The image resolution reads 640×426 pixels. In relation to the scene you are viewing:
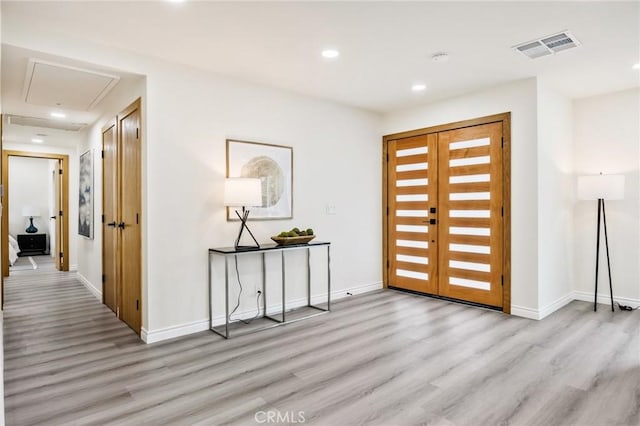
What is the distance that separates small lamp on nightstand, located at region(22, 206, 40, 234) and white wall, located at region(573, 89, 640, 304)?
37.1 ft

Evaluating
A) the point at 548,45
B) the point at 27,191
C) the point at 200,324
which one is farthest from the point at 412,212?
the point at 27,191

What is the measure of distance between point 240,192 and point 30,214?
8770mm

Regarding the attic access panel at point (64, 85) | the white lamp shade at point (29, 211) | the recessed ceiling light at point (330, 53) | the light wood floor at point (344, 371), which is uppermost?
the recessed ceiling light at point (330, 53)

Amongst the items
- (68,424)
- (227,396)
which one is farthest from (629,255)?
(68,424)

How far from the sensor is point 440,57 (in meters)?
3.34

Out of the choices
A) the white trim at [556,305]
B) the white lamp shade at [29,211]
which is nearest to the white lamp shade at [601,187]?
the white trim at [556,305]

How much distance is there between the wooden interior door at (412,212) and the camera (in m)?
4.79

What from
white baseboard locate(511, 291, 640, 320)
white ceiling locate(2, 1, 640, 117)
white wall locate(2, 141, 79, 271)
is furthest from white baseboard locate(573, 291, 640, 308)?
white wall locate(2, 141, 79, 271)

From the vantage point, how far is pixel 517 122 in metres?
4.02

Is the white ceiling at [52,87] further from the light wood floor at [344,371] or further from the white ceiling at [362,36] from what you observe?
the light wood floor at [344,371]

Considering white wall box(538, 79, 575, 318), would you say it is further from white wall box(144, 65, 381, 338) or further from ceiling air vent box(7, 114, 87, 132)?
ceiling air vent box(7, 114, 87, 132)

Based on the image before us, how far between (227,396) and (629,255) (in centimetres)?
463

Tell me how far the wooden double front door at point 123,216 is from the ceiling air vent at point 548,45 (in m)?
3.36

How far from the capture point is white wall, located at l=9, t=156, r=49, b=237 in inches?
376
